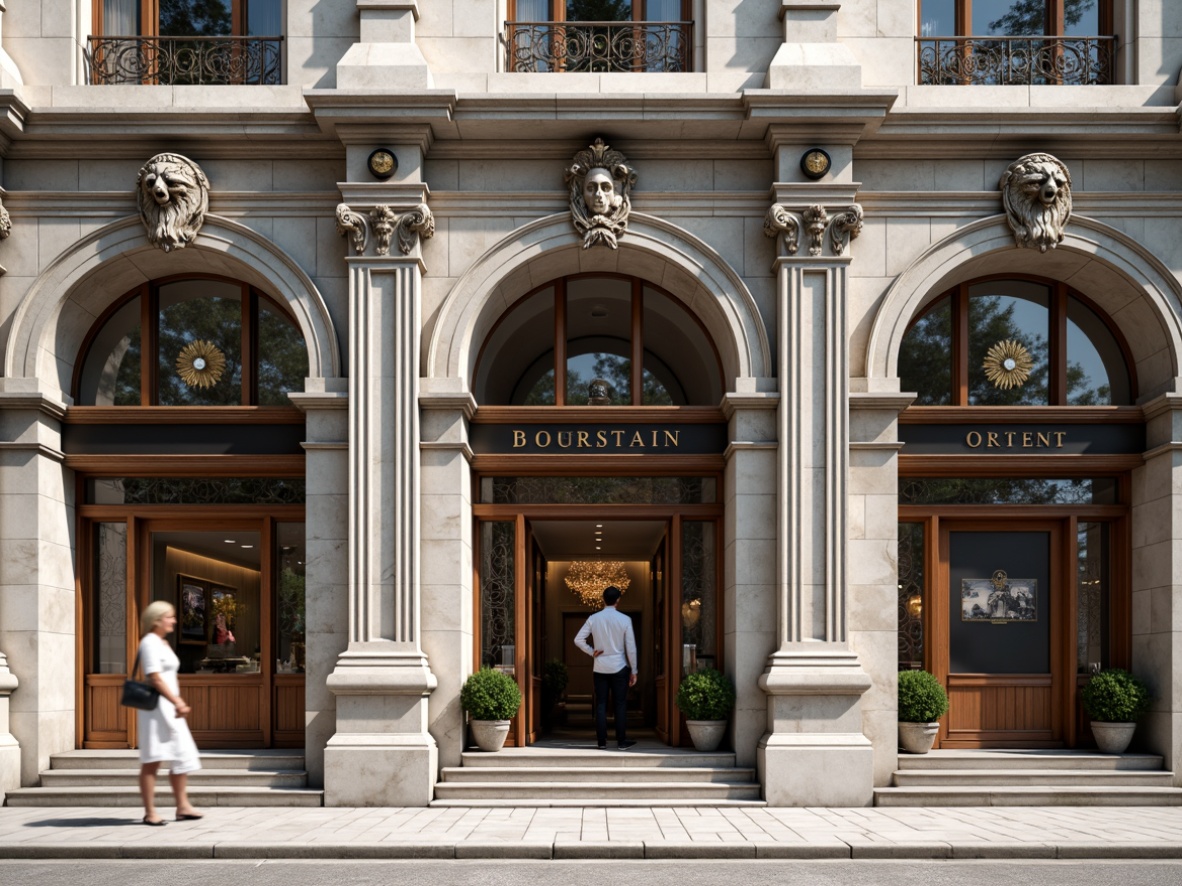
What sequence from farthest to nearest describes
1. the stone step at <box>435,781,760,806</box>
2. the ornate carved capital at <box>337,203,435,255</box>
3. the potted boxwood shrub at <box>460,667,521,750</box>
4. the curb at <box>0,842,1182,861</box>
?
the ornate carved capital at <box>337,203,435,255</box> < the potted boxwood shrub at <box>460,667,521,750</box> < the stone step at <box>435,781,760,806</box> < the curb at <box>0,842,1182,861</box>

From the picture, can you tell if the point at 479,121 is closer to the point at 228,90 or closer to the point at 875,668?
the point at 228,90

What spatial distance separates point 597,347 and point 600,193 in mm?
2124

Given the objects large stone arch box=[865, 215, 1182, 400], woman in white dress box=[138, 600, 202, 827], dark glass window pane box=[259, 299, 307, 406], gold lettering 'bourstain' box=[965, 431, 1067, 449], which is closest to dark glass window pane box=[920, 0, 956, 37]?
large stone arch box=[865, 215, 1182, 400]

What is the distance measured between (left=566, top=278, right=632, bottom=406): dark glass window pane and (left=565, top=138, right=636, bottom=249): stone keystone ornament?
4.04ft

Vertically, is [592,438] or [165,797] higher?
[592,438]

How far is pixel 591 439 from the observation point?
581 inches

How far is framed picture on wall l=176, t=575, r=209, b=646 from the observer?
49.1 feet

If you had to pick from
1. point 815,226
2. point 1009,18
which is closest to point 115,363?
point 815,226

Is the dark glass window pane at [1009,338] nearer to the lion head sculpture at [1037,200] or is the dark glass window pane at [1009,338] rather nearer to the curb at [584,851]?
the lion head sculpture at [1037,200]

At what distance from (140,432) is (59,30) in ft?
15.2

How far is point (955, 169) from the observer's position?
46.9ft

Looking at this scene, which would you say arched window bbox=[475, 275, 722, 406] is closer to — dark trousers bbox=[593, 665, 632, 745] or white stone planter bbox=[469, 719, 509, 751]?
dark trousers bbox=[593, 665, 632, 745]

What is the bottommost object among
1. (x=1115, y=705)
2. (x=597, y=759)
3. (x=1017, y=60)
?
(x=597, y=759)

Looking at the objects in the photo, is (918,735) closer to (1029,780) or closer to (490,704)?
(1029,780)
